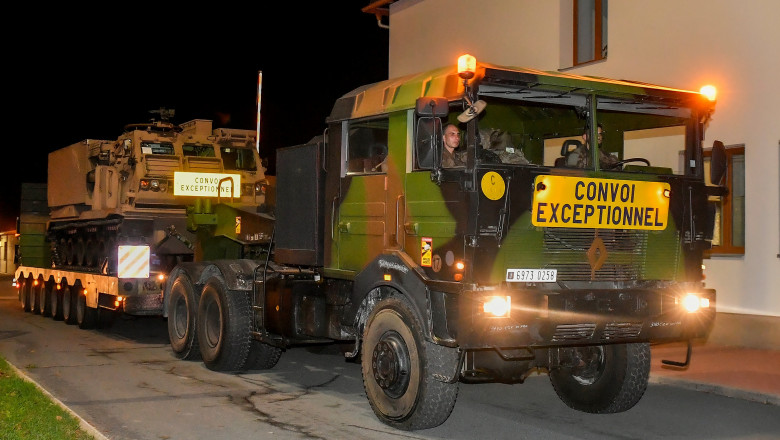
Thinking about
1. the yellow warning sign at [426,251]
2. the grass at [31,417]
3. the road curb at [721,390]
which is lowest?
the grass at [31,417]

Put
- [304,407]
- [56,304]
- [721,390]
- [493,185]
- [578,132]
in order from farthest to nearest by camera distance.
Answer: [56,304], [721,390], [304,407], [578,132], [493,185]

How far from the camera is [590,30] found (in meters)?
16.6

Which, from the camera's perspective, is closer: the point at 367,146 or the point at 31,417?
the point at 31,417

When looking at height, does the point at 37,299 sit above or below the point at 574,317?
below

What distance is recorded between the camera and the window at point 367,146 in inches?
334

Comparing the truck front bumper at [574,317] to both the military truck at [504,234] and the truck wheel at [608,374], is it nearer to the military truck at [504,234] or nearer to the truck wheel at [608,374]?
the military truck at [504,234]

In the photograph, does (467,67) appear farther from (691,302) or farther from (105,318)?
(105,318)

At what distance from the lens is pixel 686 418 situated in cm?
870

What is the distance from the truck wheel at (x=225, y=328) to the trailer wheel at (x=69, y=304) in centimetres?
658

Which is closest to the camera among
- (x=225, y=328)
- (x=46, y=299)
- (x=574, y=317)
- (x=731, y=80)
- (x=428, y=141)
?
(x=574, y=317)

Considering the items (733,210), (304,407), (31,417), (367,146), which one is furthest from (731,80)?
(31,417)

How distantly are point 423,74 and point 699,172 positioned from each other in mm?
2670

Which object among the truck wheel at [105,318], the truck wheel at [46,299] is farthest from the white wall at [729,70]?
the truck wheel at [46,299]

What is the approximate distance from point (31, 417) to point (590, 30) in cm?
1223
